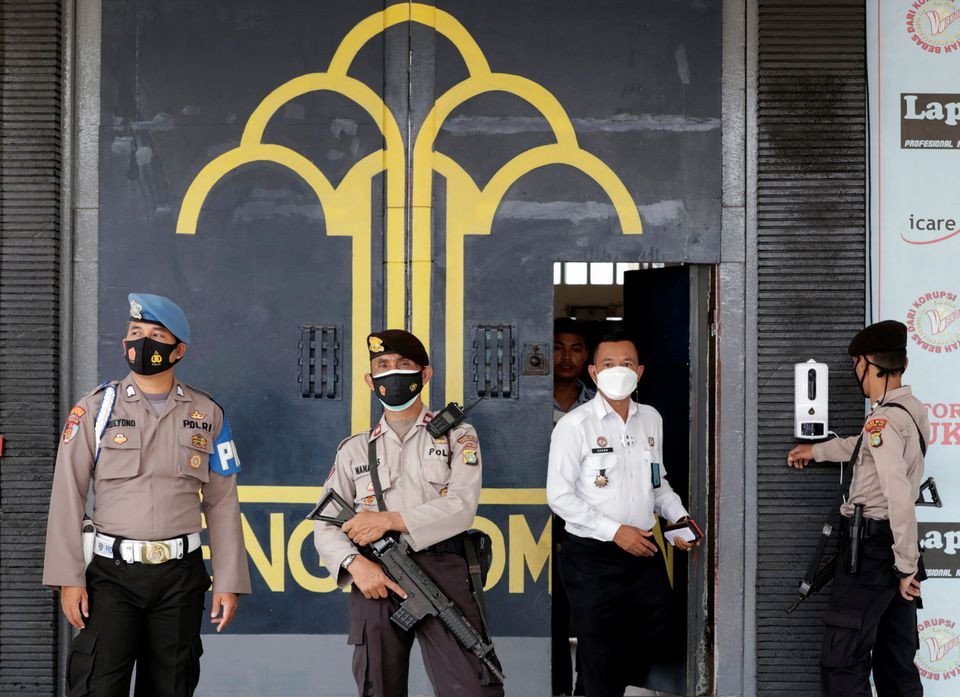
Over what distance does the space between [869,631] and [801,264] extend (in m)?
1.76

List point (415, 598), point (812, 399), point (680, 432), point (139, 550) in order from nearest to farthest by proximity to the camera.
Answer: point (139, 550)
point (415, 598)
point (812, 399)
point (680, 432)

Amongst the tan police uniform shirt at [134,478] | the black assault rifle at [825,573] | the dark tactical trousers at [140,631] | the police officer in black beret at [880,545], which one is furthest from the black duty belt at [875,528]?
the dark tactical trousers at [140,631]

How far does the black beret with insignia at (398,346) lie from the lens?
3.96 metres

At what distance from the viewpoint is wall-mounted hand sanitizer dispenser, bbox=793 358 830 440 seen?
4.80 metres

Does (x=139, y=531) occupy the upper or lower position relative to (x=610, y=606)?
upper

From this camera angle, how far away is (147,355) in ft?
12.3

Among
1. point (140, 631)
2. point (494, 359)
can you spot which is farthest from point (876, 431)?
point (140, 631)

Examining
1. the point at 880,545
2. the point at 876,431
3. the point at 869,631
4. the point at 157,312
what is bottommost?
the point at 869,631

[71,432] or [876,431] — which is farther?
[876,431]

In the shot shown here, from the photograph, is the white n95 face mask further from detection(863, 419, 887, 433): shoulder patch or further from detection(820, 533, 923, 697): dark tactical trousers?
detection(820, 533, 923, 697): dark tactical trousers

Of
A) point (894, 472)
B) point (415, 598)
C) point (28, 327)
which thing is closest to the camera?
point (415, 598)

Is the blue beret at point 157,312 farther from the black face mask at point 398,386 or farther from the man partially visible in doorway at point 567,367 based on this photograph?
the man partially visible in doorway at point 567,367

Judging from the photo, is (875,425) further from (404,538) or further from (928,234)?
(404,538)

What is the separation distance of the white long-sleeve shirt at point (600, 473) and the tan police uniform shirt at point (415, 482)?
0.64 m
